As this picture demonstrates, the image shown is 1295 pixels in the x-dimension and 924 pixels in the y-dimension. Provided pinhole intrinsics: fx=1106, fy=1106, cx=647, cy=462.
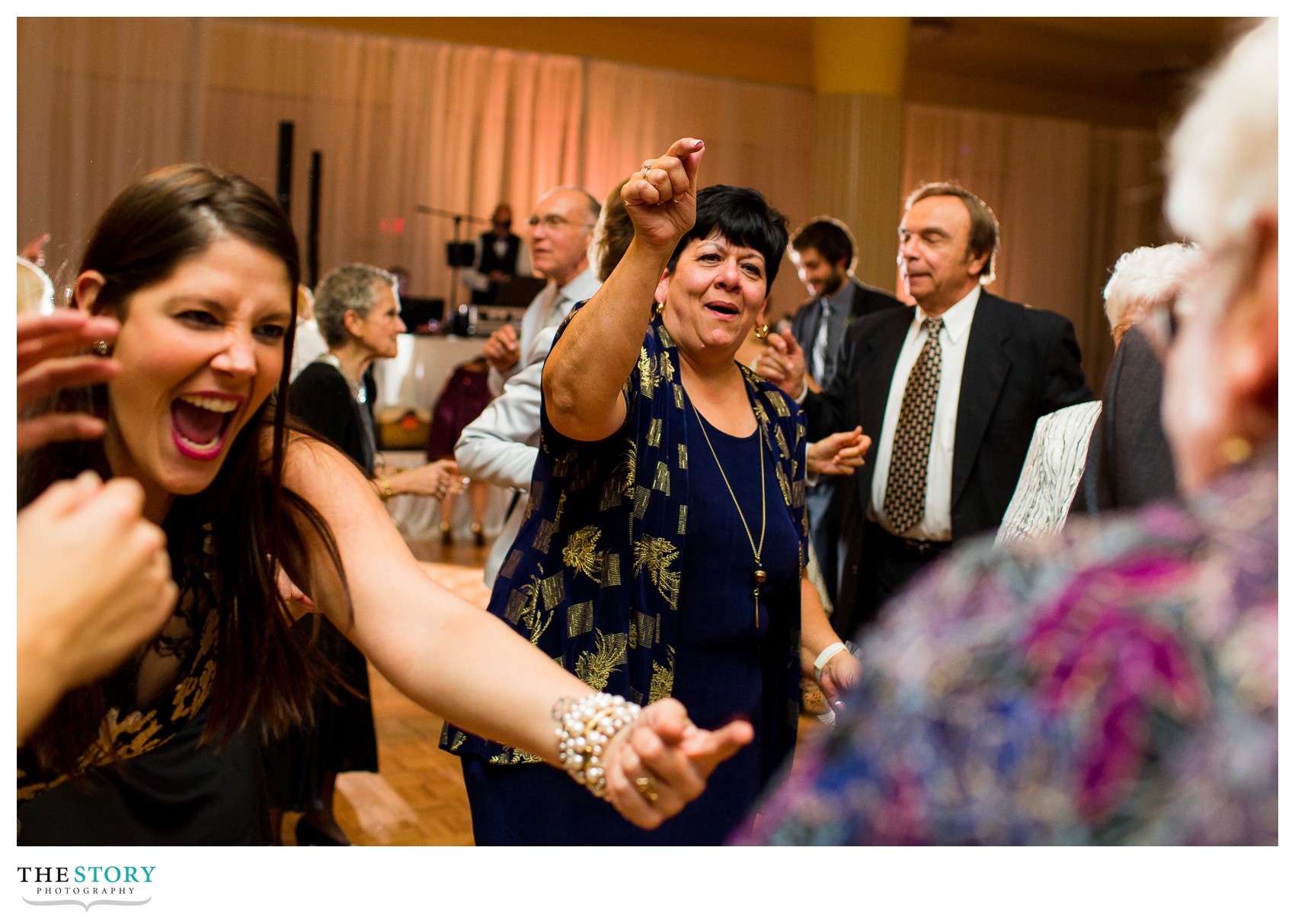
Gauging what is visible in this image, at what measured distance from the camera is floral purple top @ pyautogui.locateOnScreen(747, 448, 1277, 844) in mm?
542

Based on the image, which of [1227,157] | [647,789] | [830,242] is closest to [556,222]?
[830,242]

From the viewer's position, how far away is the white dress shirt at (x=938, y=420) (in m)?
1.82

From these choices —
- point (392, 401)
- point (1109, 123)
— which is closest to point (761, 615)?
point (1109, 123)

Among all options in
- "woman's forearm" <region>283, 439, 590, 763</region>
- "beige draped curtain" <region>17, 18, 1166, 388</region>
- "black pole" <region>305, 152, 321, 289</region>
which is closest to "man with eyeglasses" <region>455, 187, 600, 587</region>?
"woman's forearm" <region>283, 439, 590, 763</region>

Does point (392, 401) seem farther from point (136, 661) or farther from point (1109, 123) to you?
point (136, 661)

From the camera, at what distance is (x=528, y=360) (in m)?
2.16

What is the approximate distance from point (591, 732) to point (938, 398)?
1250mm

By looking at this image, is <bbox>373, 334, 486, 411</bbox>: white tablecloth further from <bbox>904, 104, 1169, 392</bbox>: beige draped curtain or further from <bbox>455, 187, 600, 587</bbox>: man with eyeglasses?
<bbox>455, 187, 600, 587</bbox>: man with eyeglasses

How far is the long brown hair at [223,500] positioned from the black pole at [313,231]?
5647 mm

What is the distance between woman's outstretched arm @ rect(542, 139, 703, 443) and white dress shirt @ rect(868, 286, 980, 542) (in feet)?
2.62

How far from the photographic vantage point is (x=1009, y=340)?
6.23 feet

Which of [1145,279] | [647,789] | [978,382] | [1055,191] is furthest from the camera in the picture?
[1055,191]

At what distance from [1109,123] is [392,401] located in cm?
436

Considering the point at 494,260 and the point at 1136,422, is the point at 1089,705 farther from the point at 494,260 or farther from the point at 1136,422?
the point at 494,260
